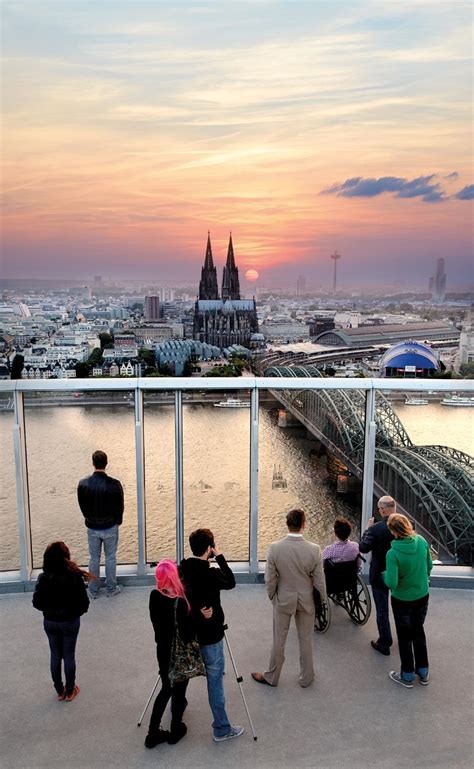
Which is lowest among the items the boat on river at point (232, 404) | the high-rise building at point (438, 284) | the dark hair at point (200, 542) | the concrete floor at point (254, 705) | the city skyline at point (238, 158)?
the concrete floor at point (254, 705)

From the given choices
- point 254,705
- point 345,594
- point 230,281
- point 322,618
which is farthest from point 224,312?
point 254,705

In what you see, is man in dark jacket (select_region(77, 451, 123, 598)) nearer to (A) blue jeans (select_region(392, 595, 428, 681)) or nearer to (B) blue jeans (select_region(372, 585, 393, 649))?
(B) blue jeans (select_region(372, 585, 393, 649))

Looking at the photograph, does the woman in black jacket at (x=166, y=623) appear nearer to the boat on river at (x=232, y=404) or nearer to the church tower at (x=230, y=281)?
the boat on river at (x=232, y=404)

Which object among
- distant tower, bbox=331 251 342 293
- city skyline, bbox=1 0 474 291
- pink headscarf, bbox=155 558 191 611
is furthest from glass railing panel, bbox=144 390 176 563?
distant tower, bbox=331 251 342 293

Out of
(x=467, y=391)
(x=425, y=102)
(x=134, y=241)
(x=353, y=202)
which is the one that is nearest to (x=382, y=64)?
(x=425, y=102)

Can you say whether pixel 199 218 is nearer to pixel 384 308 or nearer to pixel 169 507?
pixel 384 308

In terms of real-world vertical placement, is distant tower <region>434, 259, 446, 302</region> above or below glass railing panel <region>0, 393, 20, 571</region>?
above

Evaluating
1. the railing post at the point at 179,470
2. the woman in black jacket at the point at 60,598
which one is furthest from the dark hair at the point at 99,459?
the woman in black jacket at the point at 60,598
